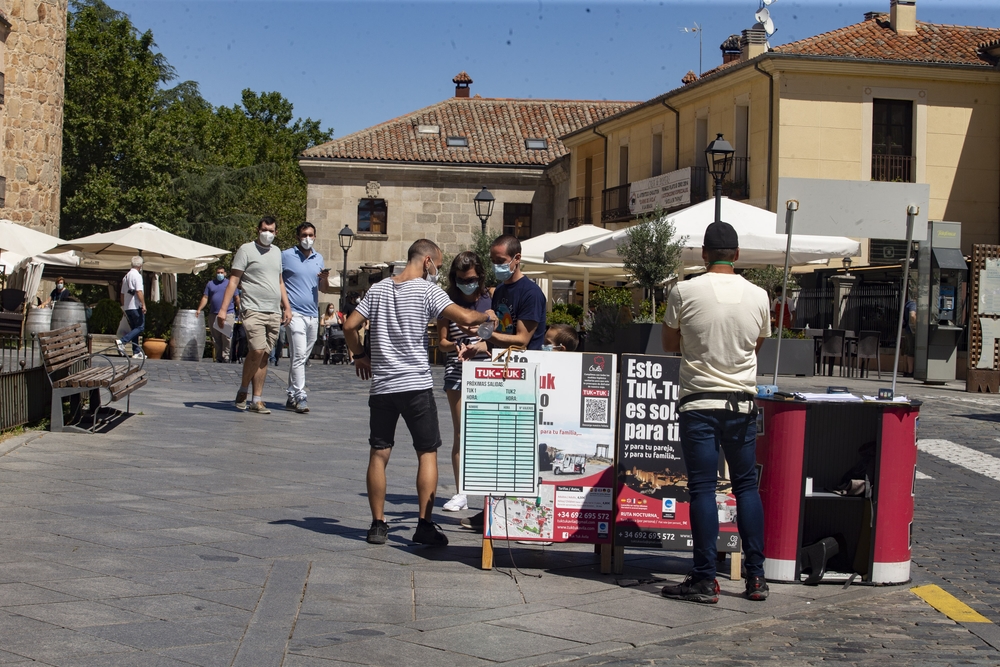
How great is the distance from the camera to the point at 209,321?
997 inches

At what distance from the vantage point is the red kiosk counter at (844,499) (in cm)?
602

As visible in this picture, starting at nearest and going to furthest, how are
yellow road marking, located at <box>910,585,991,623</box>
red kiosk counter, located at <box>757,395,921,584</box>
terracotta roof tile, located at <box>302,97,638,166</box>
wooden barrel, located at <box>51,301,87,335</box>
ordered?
yellow road marking, located at <box>910,585,991,623</box>
red kiosk counter, located at <box>757,395,921,584</box>
wooden barrel, located at <box>51,301,87,335</box>
terracotta roof tile, located at <box>302,97,638,166</box>

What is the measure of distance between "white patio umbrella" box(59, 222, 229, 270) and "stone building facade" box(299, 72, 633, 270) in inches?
963

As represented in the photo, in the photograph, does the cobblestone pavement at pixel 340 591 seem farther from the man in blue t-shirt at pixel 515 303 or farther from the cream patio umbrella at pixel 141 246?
the cream patio umbrella at pixel 141 246

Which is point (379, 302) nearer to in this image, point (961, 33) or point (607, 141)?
point (961, 33)

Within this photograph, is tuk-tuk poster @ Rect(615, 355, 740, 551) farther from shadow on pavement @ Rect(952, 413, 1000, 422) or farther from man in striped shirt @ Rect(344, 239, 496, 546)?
shadow on pavement @ Rect(952, 413, 1000, 422)

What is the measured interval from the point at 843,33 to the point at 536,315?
30468 millimetres

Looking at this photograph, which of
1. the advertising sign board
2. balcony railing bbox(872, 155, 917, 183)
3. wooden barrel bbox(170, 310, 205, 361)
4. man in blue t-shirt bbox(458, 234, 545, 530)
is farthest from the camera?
the advertising sign board

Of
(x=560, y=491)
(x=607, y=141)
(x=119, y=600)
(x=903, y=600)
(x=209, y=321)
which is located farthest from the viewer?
(x=607, y=141)

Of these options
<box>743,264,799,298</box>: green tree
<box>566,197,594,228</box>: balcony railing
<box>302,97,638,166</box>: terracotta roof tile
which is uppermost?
<box>302,97,638,166</box>: terracotta roof tile

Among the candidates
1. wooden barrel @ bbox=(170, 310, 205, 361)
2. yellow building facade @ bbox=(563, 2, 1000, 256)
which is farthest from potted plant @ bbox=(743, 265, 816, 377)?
yellow building facade @ bbox=(563, 2, 1000, 256)

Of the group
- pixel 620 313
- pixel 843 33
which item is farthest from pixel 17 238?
pixel 843 33

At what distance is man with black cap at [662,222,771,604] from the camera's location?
5.65 m

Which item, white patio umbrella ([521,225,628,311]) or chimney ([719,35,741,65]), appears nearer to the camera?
white patio umbrella ([521,225,628,311])
